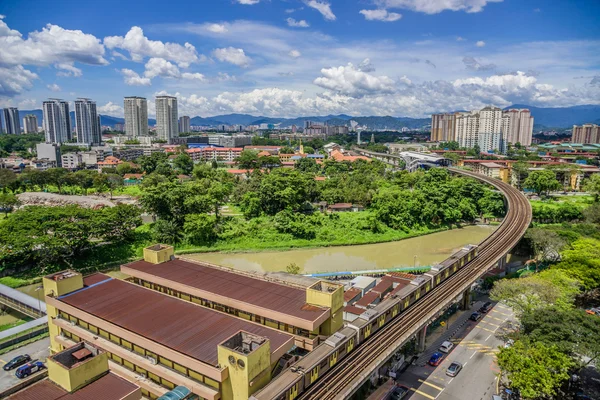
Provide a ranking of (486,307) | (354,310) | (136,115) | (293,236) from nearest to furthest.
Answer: (354,310) → (486,307) → (293,236) → (136,115)

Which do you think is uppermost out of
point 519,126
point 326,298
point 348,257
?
point 519,126

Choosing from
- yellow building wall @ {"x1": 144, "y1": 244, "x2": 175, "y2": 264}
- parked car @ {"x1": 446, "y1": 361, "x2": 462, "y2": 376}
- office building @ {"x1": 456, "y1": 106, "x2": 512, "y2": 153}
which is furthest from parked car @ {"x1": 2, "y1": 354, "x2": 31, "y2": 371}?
office building @ {"x1": 456, "y1": 106, "x2": 512, "y2": 153}

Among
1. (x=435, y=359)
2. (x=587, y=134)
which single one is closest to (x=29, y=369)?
(x=435, y=359)

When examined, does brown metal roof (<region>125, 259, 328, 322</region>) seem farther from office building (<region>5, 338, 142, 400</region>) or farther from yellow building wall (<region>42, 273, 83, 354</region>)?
office building (<region>5, 338, 142, 400</region>)

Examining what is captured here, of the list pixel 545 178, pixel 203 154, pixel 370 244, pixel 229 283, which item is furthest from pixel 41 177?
pixel 545 178

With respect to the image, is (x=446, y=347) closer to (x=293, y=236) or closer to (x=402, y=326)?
(x=402, y=326)

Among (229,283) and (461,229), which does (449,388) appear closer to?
(229,283)
